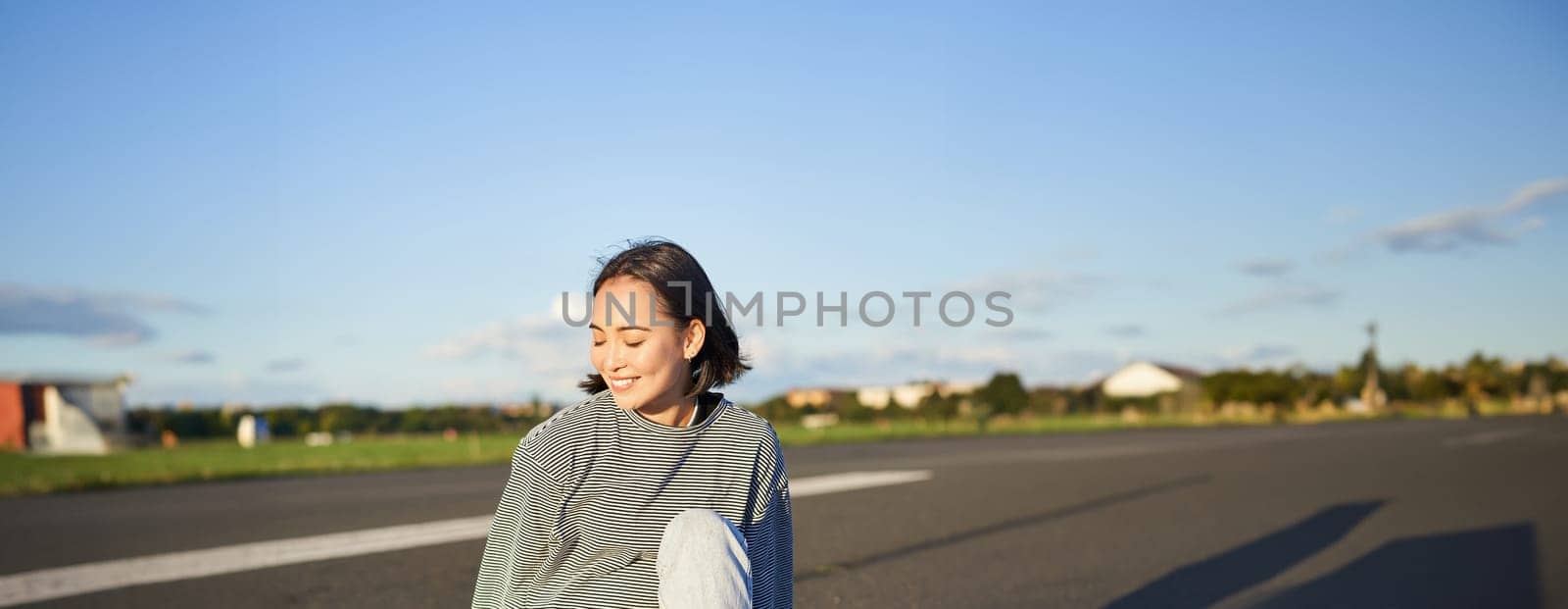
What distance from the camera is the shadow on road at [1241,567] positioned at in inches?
191

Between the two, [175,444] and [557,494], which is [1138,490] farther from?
[175,444]

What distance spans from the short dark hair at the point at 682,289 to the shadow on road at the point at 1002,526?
2722mm

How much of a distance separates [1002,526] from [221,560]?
16.1ft

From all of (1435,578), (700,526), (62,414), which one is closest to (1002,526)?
(1435,578)

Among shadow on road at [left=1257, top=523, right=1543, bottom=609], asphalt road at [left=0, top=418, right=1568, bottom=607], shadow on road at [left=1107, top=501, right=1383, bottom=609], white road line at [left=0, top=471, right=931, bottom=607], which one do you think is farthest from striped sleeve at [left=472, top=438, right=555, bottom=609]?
white road line at [left=0, top=471, right=931, bottom=607]

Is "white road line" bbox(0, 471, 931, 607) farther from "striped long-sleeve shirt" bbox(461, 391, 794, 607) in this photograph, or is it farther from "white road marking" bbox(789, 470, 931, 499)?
"striped long-sleeve shirt" bbox(461, 391, 794, 607)

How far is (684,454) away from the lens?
2555 mm

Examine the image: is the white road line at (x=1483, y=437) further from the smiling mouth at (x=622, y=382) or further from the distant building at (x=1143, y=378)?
the distant building at (x=1143, y=378)

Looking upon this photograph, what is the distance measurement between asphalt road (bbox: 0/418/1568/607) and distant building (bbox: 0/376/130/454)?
18.6 metres

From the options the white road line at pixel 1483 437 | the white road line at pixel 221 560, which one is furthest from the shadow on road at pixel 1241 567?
the white road line at pixel 1483 437

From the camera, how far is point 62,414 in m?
28.7

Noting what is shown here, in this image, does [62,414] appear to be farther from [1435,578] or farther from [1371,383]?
[1371,383]

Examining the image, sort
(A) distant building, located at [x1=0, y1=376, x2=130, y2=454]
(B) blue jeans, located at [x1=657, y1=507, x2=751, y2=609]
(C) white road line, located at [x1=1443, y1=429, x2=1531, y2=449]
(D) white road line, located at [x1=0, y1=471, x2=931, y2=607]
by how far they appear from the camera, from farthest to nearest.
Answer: (A) distant building, located at [x1=0, y1=376, x2=130, y2=454], (C) white road line, located at [x1=1443, y1=429, x2=1531, y2=449], (D) white road line, located at [x1=0, y1=471, x2=931, y2=607], (B) blue jeans, located at [x1=657, y1=507, x2=751, y2=609]

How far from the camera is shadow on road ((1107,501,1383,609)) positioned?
15.9 feet
